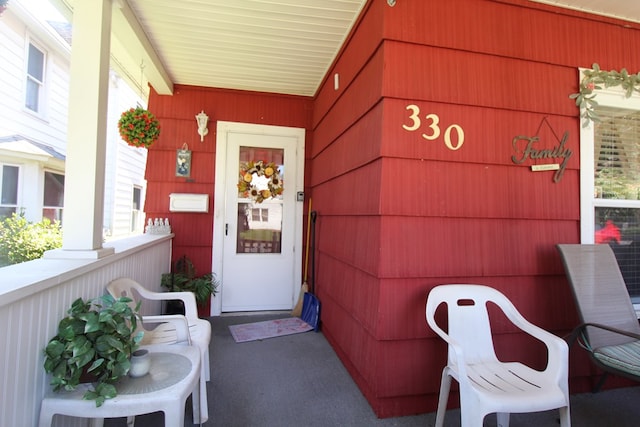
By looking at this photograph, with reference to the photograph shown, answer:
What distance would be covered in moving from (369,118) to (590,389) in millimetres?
2405

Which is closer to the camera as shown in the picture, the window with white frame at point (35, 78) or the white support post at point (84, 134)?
the white support post at point (84, 134)

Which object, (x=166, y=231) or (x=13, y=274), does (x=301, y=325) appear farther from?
(x=13, y=274)

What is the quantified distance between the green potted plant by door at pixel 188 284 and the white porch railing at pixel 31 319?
5.37 ft

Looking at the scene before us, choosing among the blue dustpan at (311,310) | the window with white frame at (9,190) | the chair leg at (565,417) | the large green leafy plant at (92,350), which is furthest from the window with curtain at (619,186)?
the window with white frame at (9,190)

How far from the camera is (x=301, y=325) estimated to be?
318cm

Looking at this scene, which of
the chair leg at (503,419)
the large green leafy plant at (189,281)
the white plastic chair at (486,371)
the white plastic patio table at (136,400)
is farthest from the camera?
the large green leafy plant at (189,281)

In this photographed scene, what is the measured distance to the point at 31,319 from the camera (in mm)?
1097

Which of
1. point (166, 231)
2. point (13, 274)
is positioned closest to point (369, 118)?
point (13, 274)

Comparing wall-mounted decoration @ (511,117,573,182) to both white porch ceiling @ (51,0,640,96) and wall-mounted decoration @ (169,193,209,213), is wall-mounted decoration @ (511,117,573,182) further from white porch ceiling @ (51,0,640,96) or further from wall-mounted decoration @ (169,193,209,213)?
wall-mounted decoration @ (169,193,209,213)

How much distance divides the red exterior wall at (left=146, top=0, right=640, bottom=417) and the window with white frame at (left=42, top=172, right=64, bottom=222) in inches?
132

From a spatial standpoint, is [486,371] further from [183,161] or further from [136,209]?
[136,209]

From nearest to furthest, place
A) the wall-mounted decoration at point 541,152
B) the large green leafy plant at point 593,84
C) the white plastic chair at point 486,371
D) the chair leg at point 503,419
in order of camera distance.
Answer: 1. the white plastic chair at point 486,371
2. the chair leg at point 503,419
3. the wall-mounted decoration at point 541,152
4. the large green leafy plant at point 593,84

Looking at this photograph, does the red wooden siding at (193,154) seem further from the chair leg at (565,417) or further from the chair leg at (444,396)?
the chair leg at (565,417)

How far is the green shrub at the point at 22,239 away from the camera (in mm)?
2318
